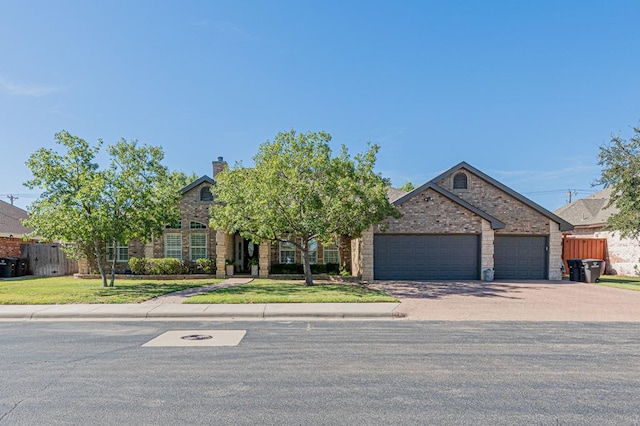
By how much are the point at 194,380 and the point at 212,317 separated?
484 centimetres

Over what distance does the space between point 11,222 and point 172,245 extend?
12241 millimetres

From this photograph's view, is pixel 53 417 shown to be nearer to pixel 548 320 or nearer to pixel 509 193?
pixel 548 320

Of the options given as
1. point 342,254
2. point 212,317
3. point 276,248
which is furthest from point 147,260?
point 212,317

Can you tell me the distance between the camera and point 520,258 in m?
20.4

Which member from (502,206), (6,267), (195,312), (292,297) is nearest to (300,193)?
(292,297)

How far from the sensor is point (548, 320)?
9.76 meters

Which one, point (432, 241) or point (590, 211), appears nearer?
point (432, 241)

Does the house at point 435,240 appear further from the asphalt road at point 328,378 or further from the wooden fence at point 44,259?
the asphalt road at point 328,378

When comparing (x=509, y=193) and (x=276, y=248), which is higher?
(x=509, y=193)

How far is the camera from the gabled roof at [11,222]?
2356 centimetres

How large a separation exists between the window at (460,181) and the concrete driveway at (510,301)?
5.69m

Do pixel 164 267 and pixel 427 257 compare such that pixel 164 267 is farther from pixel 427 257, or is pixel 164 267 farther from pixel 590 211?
pixel 590 211

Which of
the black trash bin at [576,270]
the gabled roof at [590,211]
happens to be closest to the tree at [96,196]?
the black trash bin at [576,270]

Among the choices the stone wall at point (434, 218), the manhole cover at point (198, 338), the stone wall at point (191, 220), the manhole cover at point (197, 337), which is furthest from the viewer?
the stone wall at point (191, 220)
